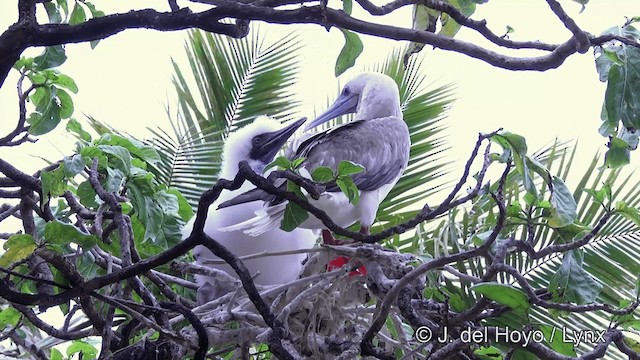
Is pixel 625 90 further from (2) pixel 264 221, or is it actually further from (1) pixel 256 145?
(1) pixel 256 145

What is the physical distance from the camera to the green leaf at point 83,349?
2889 mm

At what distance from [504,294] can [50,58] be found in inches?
52.7

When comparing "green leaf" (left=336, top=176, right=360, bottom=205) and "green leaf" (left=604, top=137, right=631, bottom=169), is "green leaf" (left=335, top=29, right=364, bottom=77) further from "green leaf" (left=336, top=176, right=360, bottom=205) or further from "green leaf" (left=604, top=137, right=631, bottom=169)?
"green leaf" (left=604, top=137, right=631, bottom=169)

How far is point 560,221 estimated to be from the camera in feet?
7.89

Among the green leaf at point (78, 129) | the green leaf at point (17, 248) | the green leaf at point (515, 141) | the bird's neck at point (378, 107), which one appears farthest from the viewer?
the bird's neck at point (378, 107)

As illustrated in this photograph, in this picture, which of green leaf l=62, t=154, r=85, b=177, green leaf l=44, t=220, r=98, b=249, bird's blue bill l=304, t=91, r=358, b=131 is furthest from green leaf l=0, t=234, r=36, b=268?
bird's blue bill l=304, t=91, r=358, b=131

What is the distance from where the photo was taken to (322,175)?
2199 mm

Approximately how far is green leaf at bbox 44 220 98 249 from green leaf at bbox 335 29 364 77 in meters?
0.78

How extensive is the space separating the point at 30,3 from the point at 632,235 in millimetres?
3567

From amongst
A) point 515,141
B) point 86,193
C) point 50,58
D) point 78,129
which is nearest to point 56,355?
point 86,193

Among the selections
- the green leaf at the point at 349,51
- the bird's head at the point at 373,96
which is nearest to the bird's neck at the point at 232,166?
the bird's head at the point at 373,96

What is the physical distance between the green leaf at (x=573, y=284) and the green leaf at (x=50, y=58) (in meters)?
1.44

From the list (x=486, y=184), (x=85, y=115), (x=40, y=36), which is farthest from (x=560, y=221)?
(x=85, y=115)

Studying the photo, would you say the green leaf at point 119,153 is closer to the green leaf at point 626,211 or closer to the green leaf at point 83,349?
the green leaf at point 83,349
